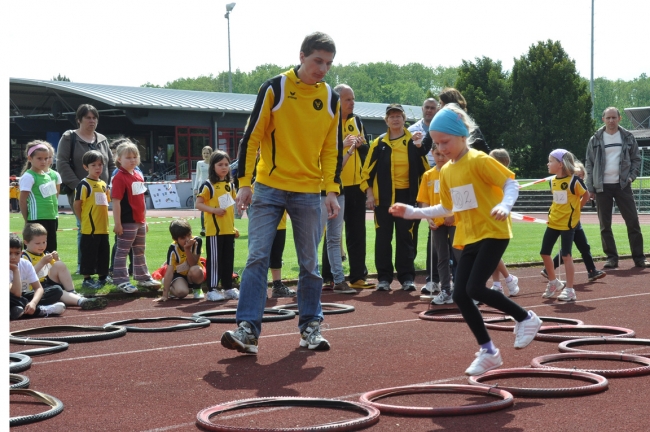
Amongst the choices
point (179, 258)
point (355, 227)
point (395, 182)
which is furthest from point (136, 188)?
point (395, 182)

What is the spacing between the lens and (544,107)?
58656 millimetres

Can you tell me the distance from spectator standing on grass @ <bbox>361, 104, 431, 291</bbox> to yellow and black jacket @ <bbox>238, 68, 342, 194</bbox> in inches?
163

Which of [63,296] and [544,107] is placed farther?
[544,107]

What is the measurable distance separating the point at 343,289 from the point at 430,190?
199 centimetres

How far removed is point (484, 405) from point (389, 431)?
65cm

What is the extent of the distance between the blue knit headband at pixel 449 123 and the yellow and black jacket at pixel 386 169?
5.05 m

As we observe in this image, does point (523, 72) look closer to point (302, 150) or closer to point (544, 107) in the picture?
point (544, 107)

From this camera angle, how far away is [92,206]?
1150 cm

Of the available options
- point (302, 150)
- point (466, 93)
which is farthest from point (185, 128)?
point (302, 150)

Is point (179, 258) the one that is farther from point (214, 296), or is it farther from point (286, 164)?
point (286, 164)

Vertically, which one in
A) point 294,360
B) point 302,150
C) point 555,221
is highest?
point 302,150

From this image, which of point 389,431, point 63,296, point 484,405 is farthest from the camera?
point 63,296

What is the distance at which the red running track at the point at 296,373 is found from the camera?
193 inches

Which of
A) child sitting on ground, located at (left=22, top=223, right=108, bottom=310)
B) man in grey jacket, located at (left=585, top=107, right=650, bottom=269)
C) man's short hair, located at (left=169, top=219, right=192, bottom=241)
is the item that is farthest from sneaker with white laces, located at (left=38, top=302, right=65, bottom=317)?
man in grey jacket, located at (left=585, top=107, right=650, bottom=269)
